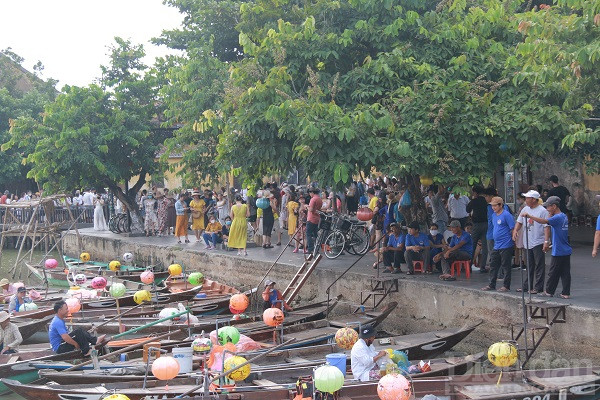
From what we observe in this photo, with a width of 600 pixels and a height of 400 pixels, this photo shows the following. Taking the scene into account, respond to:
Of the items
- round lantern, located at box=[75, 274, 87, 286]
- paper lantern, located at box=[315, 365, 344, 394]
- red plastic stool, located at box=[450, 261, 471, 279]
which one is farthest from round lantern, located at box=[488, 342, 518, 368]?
round lantern, located at box=[75, 274, 87, 286]

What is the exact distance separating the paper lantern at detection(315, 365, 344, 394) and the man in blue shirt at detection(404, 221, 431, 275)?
247 inches

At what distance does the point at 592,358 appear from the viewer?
33.1ft

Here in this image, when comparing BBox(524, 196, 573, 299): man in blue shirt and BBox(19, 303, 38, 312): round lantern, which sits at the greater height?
BBox(524, 196, 573, 299): man in blue shirt

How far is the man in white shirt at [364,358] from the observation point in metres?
9.09

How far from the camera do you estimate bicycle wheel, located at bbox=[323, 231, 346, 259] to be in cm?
1714

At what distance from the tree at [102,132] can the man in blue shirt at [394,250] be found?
11.4 meters

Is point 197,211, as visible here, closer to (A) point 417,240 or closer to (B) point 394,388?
(A) point 417,240

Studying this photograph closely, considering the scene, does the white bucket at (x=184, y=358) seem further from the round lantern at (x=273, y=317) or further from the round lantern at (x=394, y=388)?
the round lantern at (x=394, y=388)

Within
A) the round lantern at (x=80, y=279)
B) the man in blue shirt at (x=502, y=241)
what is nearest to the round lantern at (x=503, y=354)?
the man in blue shirt at (x=502, y=241)

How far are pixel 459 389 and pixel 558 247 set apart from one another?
2931mm

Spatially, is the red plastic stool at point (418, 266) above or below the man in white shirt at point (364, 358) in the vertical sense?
above

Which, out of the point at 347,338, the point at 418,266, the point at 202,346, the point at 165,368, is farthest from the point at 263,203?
the point at 165,368

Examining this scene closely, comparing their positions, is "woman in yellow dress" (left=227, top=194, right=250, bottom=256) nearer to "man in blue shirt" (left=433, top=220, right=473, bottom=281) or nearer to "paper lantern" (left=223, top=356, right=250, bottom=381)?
"man in blue shirt" (left=433, top=220, right=473, bottom=281)

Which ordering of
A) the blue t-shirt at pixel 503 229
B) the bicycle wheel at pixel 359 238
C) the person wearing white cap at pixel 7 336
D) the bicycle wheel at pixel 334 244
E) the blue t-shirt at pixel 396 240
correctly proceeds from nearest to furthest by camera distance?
1. the blue t-shirt at pixel 503 229
2. the person wearing white cap at pixel 7 336
3. the blue t-shirt at pixel 396 240
4. the bicycle wheel at pixel 334 244
5. the bicycle wheel at pixel 359 238
